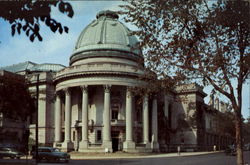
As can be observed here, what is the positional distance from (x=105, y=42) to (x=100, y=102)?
9.45m

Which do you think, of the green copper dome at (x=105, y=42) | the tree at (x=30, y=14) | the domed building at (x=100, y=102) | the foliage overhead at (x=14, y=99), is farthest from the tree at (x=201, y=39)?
the green copper dome at (x=105, y=42)

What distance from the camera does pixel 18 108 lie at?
35938 mm

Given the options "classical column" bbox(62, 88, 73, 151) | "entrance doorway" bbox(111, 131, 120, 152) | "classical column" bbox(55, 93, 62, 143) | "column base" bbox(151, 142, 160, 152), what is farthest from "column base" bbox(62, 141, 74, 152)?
"column base" bbox(151, 142, 160, 152)

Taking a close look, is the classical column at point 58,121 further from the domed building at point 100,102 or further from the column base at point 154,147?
the column base at point 154,147

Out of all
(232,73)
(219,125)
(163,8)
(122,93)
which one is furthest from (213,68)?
(219,125)

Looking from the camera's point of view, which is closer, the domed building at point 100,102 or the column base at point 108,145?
the column base at point 108,145

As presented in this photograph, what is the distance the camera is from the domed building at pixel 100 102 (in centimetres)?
5472

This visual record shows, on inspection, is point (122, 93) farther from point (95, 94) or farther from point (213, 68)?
point (213, 68)

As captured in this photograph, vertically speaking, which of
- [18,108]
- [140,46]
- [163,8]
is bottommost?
[18,108]

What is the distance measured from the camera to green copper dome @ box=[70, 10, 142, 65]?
2359 inches

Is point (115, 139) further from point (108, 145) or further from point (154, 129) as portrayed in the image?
point (154, 129)

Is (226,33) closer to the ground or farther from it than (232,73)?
farther from it

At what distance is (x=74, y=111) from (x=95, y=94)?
14.7 feet

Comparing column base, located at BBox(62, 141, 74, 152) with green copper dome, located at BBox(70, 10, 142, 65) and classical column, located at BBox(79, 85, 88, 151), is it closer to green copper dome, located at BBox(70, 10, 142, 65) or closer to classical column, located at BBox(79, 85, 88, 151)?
classical column, located at BBox(79, 85, 88, 151)
